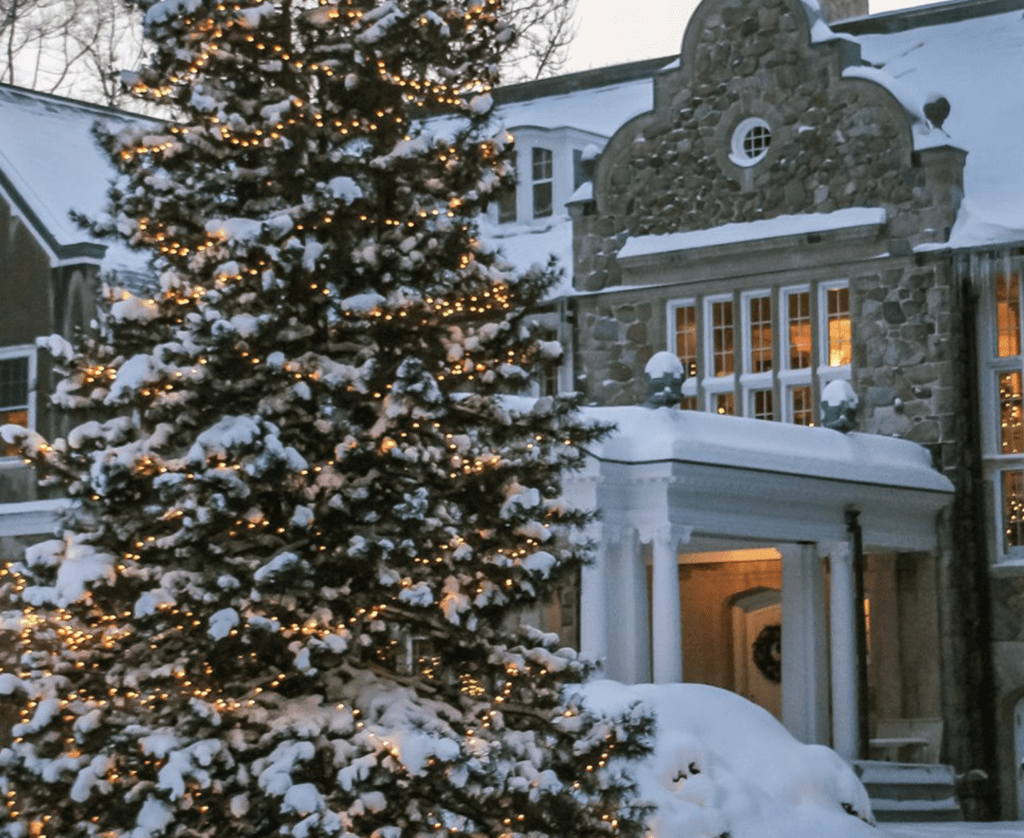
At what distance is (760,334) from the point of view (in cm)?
2792

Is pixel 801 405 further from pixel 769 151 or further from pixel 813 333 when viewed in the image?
→ pixel 769 151

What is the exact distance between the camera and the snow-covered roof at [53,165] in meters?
28.5

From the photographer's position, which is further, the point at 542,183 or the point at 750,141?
the point at 542,183

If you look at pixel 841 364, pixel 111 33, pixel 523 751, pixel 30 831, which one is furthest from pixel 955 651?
pixel 111 33

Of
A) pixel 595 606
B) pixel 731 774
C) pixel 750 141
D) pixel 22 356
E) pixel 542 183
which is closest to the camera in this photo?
pixel 731 774

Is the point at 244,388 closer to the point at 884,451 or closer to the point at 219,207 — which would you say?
the point at 219,207

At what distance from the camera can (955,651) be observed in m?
26.3

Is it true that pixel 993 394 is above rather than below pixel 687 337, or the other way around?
below

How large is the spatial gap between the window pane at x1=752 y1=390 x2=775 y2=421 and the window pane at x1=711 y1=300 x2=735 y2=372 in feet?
1.53

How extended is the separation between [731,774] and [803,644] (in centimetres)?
546

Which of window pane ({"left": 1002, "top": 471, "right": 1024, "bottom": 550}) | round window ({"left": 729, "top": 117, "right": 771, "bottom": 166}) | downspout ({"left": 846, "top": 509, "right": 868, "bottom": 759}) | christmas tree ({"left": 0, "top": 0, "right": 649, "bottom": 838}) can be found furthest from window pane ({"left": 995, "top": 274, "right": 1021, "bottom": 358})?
christmas tree ({"left": 0, "top": 0, "right": 649, "bottom": 838})

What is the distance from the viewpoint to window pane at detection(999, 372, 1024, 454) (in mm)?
26594

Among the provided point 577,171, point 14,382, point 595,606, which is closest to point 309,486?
point 595,606

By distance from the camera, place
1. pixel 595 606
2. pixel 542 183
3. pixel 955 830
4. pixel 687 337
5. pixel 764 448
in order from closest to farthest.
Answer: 1. pixel 595 606
2. pixel 955 830
3. pixel 764 448
4. pixel 687 337
5. pixel 542 183
